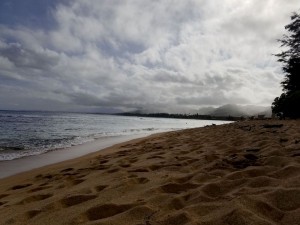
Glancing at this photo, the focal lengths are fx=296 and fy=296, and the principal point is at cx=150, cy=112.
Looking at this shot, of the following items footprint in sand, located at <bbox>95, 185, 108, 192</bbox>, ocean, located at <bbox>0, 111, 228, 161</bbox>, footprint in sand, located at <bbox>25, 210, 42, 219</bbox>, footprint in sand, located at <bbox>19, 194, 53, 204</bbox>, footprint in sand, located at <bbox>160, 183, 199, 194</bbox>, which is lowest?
ocean, located at <bbox>0, 111, 228, 161</bbox>

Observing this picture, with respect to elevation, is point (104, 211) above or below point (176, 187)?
below

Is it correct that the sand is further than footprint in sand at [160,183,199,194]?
No

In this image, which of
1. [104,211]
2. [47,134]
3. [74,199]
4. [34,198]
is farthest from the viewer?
[47,134]

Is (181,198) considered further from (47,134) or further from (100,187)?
(47,134)

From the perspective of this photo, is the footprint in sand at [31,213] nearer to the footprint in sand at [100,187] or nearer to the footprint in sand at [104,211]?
the footprint in sand at [104,211]

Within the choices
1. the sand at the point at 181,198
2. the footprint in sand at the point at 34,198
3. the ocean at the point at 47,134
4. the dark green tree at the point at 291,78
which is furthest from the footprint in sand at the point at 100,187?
the dark green tree at the point at 291,78

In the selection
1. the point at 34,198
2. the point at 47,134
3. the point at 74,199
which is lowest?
the point at 47,134

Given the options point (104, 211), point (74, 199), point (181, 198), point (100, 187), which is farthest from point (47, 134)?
point (181, 198)

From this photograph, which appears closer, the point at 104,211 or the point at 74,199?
the point at 104,211

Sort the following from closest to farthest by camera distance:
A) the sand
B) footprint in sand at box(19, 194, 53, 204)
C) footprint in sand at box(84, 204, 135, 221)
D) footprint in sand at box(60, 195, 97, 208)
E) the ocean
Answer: the sand → footprint in sand at box(84, 204, 135, 221) → footprint in sand at box(60, 195, 97, 208) → footprint in sand at box(19, 194, 53, 204) → the ocean

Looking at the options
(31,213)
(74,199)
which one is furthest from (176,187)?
(31,213)

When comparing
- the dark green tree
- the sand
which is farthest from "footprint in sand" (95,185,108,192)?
the dark green tree

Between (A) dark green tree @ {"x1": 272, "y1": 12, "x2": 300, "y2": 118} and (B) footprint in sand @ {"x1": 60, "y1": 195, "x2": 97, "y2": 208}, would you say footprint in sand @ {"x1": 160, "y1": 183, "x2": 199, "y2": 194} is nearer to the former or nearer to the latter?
(B) footprint in sand @ {"x1": 60, "y1": 195, "x2": 97, "y2": 208}

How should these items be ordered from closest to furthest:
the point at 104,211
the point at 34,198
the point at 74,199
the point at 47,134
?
the point at 104,211
the point at 74,199
the point at 34,198
the point at 47,134
